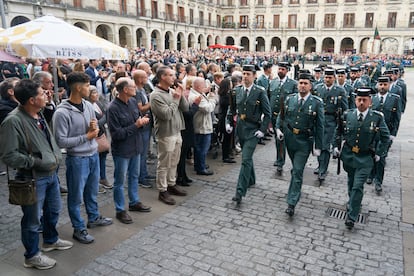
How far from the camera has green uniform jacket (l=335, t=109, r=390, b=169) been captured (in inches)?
182

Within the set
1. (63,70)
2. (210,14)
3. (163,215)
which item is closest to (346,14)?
(210,14)

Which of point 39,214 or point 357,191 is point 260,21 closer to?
point 357,191

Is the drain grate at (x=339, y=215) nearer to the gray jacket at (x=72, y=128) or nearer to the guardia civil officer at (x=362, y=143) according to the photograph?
the guardia civil officer at (x=362, y=143)

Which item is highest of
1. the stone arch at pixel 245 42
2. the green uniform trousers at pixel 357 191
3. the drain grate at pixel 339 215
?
the stone arch at pixel 245 42

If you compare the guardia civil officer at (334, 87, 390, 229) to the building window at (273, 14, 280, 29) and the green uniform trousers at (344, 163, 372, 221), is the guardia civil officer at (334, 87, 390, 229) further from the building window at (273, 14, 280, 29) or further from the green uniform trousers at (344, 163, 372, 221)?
the building window at (273, 14, 280, 29)

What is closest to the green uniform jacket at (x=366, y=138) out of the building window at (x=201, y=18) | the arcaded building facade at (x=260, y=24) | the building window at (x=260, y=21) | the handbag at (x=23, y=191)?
the handbag at (x=23, y=191)

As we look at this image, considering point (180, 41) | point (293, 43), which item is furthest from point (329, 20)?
point (180, 41)

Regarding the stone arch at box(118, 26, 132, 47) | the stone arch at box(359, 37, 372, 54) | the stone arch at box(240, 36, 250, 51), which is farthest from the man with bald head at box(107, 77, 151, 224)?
the stone arch at box(240, 36, 250, 51)

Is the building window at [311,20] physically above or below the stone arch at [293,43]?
above

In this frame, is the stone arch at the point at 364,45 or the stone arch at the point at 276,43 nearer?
the stone arch at the point at 364,45

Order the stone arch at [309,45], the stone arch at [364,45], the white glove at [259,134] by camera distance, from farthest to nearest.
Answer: the stone arch at [309,45], the stone arch at [364,45], the white glove at [259,134]

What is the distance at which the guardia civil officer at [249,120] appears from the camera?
5320mm

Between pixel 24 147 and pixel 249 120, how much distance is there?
3215 mm

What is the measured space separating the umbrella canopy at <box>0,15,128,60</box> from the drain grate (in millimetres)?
4607
